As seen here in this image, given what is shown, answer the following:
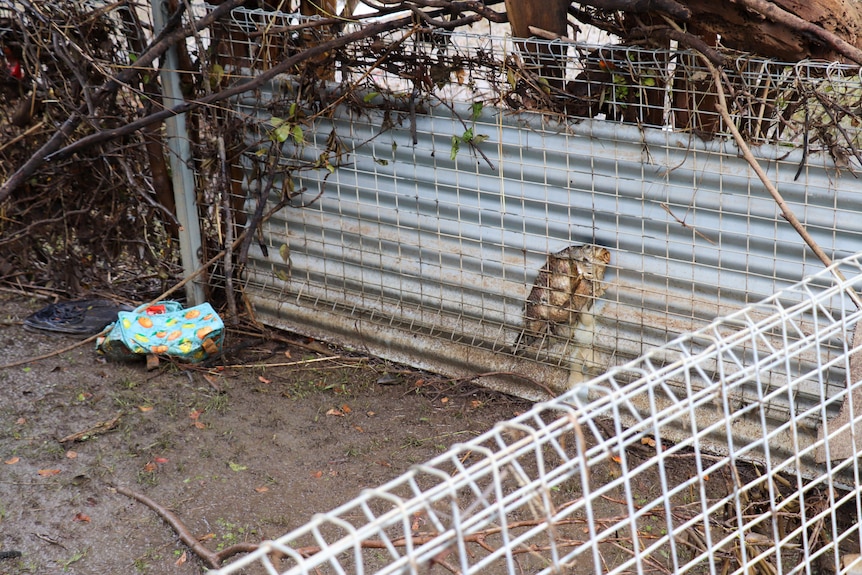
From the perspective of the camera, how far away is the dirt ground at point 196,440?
3.23 m

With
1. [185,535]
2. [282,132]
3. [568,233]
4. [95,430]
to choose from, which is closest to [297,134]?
[282,132]

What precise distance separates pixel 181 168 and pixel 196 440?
1.63 meters

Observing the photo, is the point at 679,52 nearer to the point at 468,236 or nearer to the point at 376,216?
the point at 468,236

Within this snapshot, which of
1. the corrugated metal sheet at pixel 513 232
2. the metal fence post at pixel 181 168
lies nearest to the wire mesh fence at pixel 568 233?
the corrugated metal sheet at pixel 513 232

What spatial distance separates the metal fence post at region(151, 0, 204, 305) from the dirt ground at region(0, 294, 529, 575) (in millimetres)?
479

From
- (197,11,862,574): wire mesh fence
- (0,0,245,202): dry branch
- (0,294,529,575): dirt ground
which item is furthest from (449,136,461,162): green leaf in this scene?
(0,0,245,202): dry branch

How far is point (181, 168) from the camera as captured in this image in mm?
4754

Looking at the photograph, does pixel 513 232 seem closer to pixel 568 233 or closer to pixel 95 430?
pixel 568 233

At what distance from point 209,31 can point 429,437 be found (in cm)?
239

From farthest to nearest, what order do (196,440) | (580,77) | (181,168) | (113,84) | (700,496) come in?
1. (181,168)
2. (113,84)
3. (196,440)
4. (580,77)
5. (700,496)

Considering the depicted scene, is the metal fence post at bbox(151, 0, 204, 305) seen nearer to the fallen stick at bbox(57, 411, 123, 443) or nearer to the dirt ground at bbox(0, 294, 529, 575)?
the dirt ground at bbox(0, 294, 529, 575)

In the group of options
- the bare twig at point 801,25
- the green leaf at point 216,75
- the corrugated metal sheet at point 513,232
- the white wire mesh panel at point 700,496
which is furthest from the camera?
the green leaf at point 216,75

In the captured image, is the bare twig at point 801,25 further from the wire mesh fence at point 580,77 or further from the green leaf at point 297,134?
the green leaf at point 297,134

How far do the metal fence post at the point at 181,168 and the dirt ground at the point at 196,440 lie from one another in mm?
479
